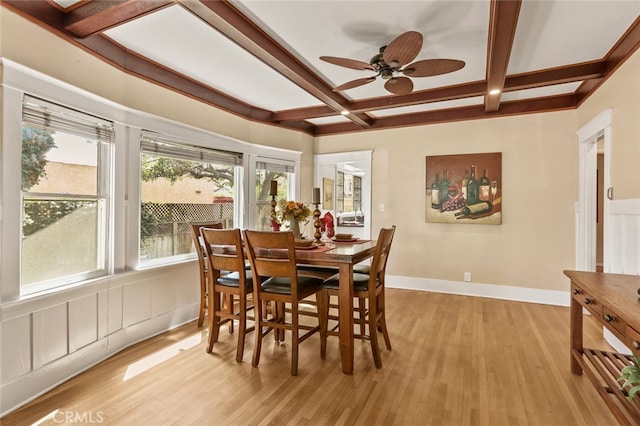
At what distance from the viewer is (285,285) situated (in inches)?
99.6

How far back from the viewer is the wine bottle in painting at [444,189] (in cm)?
460

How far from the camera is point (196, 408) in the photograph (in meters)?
1.98

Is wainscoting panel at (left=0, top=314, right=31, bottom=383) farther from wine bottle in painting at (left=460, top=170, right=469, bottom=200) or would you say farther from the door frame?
the door frame

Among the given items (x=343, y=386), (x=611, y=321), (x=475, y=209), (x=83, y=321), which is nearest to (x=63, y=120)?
(x=83, y=321)

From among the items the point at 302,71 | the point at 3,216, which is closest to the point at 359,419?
the point at 3,216

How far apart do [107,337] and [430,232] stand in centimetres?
398

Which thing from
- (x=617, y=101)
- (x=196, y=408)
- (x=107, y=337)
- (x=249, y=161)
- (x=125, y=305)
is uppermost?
(x=617, y=101)

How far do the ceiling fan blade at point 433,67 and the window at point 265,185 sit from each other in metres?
2.55

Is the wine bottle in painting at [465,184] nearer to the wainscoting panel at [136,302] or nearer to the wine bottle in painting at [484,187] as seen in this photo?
the wine bottle in painting at [484,187]

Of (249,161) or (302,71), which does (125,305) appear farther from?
(302,71)

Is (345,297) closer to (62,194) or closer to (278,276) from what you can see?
(278,276)

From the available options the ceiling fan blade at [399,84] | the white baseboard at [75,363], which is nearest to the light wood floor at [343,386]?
the white baseboard at [75,363]

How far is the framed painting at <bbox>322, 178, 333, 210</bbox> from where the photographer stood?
5.43 m

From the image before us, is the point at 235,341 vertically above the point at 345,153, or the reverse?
the point at 345,153
